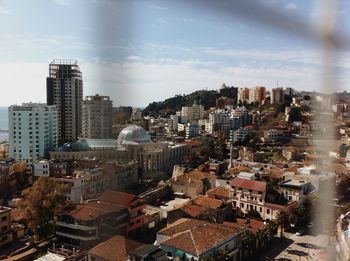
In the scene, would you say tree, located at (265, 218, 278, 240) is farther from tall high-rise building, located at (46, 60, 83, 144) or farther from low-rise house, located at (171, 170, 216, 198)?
tall high-rise building, located at (46, 60, 83, 144)

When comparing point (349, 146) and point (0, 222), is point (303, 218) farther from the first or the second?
point (349, 146)

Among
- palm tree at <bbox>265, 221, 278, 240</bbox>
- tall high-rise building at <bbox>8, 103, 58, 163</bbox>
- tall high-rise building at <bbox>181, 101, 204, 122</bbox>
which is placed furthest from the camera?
tall high-rise building at <bbox>181, 101, 204, 122</bbox>

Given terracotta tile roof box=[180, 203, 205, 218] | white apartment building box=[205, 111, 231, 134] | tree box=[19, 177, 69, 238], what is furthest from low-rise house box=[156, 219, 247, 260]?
white apartment building box=[205, 111, 231, 134]

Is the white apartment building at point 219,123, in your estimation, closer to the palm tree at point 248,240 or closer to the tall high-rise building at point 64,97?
the tall high-rise building at point 64,97

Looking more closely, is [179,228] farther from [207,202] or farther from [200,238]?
[207,202]

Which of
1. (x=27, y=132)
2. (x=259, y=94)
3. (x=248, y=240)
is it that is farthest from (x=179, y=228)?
(x=259, y=94)

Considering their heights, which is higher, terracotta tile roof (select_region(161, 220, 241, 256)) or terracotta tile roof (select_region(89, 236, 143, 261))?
terracotta tile roof (select_region(89, 236, 143, 261))

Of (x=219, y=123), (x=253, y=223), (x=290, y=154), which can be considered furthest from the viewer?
(x=219, y=123)

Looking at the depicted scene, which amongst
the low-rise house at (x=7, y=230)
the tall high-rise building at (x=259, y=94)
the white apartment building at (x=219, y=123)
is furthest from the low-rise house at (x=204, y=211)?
the tall high-rise building at (x=259, y=94)
